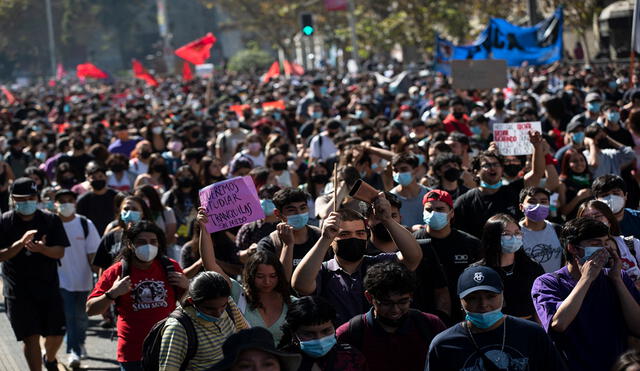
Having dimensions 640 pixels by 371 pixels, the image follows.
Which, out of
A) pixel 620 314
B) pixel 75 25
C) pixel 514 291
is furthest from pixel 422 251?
pixel 75 25

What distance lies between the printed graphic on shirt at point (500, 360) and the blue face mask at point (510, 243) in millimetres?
1533

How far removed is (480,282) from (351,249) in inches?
52.7

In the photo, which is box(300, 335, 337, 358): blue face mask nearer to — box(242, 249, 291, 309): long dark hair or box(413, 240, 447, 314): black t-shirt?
box(242, 249, 291, 309): long dark hair

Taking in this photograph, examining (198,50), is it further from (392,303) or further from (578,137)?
(392,303)

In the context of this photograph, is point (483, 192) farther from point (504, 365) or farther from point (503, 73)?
point (503, 73)

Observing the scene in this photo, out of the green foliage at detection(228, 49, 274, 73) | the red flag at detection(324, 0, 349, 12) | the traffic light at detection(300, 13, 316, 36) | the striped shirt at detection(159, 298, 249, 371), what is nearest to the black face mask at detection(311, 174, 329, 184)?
the striped shirt at detection(159, 298, 249, 371)

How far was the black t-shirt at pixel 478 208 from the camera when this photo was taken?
783cm

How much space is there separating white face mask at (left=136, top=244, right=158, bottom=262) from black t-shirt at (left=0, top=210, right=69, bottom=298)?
1.97m

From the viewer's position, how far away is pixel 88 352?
9.20 meters

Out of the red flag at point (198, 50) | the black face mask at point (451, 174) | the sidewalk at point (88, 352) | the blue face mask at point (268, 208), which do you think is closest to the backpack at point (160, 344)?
the blue face mask at point (268, 208)

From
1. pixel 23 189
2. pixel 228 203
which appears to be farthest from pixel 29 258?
pixel 228 203

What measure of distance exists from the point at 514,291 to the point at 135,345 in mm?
2164

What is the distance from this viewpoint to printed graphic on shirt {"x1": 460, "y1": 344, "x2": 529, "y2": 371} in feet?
14.7

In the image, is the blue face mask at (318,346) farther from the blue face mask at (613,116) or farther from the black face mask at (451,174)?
the blue face mask at (613,116)
